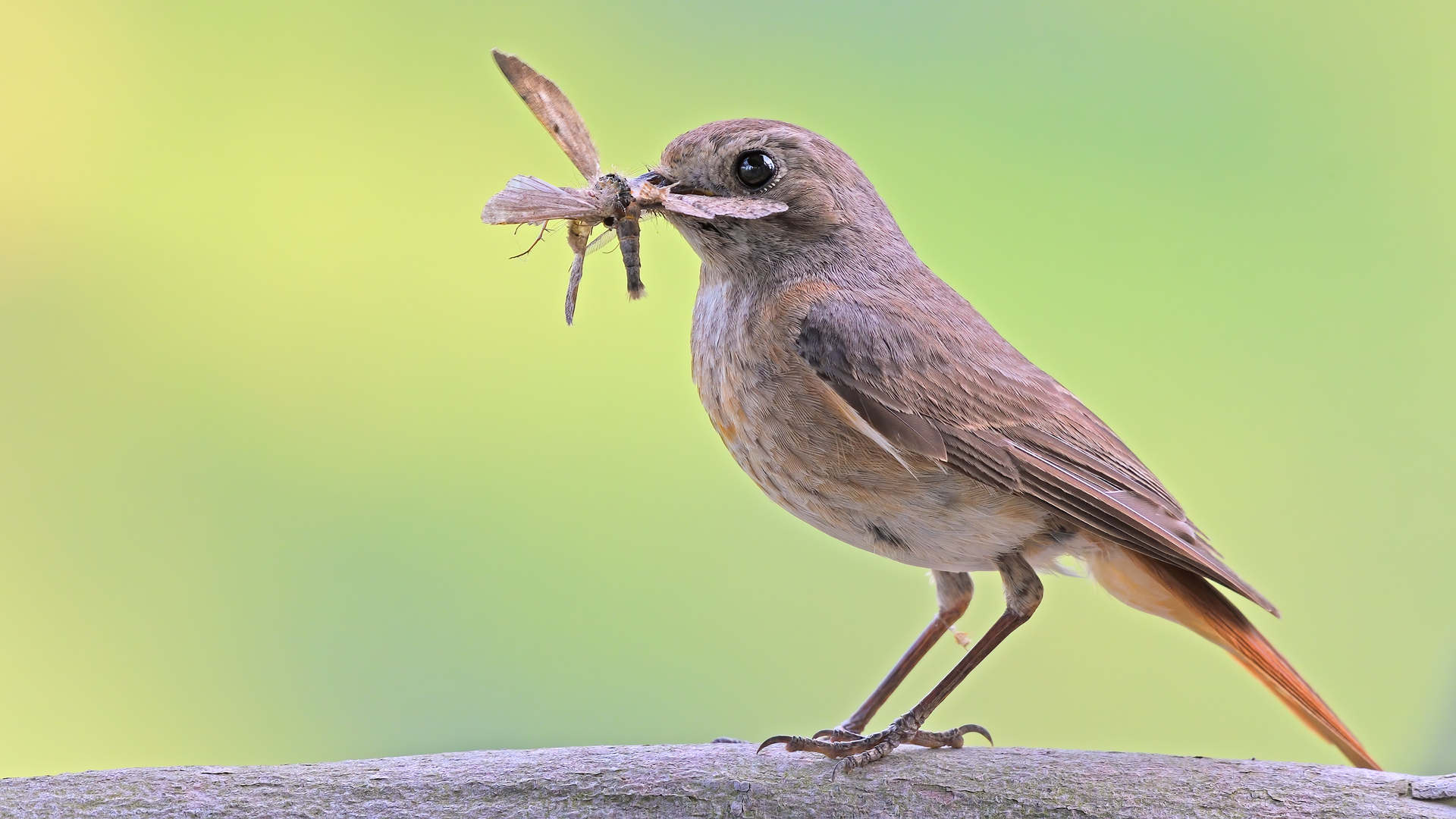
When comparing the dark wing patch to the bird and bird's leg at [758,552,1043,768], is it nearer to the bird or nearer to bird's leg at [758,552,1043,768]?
the bird

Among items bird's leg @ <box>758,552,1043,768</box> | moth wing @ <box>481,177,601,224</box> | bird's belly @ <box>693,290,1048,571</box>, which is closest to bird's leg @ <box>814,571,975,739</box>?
bird's leg @ <box>758,552,1043,768</box>

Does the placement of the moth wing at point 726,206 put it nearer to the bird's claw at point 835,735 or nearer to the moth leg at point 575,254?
the moth leg at point 575,254

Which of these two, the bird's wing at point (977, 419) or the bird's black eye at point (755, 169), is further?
the bird's black eye at point (755, 169)

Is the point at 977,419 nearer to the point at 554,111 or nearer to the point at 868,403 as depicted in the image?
the point at 868,403

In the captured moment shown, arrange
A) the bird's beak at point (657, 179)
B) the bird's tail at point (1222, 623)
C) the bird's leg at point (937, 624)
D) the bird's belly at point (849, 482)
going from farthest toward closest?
the bird's leg at point (937, 624) → the bird's tail at point (1222, 623) → the bird's beak at point (657, 179) → the bird's belly at point (849, 482)

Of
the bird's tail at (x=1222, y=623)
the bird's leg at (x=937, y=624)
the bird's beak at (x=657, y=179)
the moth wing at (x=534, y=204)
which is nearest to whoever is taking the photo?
the moth wing at (x=534, y=204)

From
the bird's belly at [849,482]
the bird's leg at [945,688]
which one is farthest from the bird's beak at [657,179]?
the bird's leg at [945,688]

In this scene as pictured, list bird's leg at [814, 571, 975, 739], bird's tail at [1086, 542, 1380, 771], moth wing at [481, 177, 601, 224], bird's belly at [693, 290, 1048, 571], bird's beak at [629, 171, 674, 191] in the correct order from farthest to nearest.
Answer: bird's leg at [814, 571, 975, 739]
bird's tail at [1086, 542, 1380, 771]
bird's beak at [629, 171, 674, 191]
bird's belly at [693, 290, 1048, 571]
moth wing at [481, 177, 601, 224]
